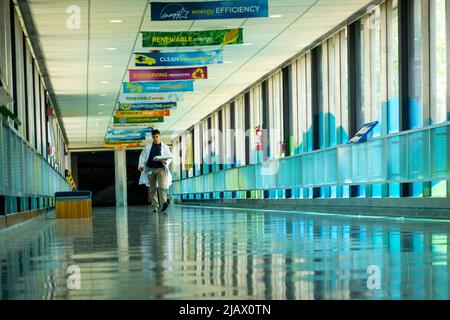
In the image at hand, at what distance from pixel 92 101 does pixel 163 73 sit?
12472 mm

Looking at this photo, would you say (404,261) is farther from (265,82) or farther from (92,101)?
(92,101)

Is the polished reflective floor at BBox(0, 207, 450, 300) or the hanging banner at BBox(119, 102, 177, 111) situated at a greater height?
the hanging banner at BBox(119, 102, 177, 111)

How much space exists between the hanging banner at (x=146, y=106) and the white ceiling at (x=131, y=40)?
67cm

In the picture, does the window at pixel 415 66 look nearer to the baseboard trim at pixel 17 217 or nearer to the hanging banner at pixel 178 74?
the hanging banner at pixel 178 74

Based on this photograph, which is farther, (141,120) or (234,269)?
(141,120)

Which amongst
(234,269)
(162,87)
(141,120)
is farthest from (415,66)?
(141,120)

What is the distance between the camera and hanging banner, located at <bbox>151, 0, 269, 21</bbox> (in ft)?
51.9

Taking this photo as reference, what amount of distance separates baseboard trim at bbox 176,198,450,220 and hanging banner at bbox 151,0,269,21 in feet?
14.7

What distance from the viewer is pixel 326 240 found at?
25.2 feet

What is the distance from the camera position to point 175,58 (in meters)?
20.6

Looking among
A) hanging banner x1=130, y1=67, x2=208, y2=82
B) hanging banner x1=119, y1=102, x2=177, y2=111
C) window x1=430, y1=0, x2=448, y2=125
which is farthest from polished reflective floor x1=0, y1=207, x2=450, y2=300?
hanging banner x1=119, y1=102, x2=177, y2=111

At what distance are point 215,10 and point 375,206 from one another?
556cm

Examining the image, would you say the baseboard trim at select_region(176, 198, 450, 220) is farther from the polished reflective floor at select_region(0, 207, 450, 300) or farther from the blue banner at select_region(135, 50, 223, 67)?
the polished reflective floor at select_region(0, 207, 450, 300)

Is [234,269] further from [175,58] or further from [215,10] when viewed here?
[175,58]
